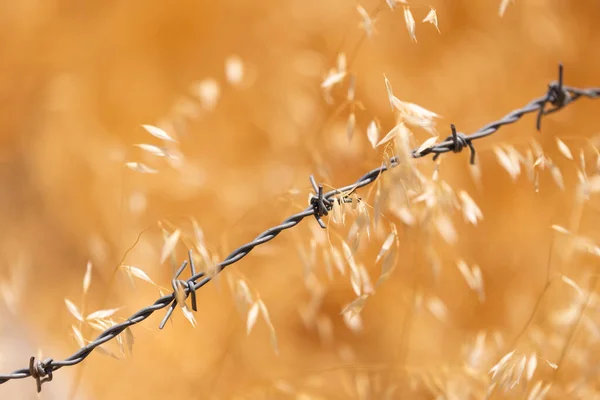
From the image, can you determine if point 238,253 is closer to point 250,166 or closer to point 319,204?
point 319,204

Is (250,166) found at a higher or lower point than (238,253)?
higher

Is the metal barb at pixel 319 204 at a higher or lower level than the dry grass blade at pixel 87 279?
lower

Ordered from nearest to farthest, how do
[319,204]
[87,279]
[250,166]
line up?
[319,204] < [87,279] < [250,166]

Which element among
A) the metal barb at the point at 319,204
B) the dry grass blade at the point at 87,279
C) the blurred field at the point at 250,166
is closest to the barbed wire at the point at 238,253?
the metal barb at the point at 319,204

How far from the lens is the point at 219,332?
1095 millimetres

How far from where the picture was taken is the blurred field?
1064mm

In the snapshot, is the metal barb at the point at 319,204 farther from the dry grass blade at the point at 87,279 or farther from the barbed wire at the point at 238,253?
the dry grass blade at the point at 87,279

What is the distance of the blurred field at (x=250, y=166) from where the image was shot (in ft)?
3.49

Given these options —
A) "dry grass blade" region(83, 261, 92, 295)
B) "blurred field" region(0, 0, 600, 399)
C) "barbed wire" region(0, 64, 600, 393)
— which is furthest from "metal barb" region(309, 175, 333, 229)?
"blurred field" region(0, 0, 600, 399)

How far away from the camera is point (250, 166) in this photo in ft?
3.81

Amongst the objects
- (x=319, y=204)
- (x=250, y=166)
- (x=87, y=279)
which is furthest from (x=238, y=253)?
(x=250, y=166)

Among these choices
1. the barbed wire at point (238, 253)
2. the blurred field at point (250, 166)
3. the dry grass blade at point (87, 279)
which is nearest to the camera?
the barbed wire at point (238, 253)

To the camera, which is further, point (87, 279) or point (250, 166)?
point (250, 166)

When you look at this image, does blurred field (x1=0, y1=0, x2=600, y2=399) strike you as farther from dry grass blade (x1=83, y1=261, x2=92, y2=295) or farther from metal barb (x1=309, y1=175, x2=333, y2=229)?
metal barb (x1=309, y1=175, x2=333, y2=229)
